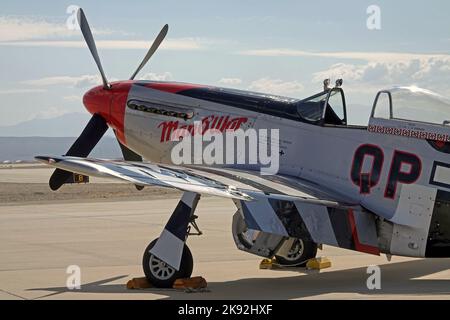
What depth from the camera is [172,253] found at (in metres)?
11.1

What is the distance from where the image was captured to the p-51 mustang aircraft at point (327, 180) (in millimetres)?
10977

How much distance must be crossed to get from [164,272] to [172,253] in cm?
29

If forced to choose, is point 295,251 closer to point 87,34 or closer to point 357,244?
point 357,244

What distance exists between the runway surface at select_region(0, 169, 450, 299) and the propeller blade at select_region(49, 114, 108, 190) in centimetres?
122

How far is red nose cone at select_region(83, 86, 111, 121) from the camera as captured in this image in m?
14.5

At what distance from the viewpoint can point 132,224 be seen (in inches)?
800

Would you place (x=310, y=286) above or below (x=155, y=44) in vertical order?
below

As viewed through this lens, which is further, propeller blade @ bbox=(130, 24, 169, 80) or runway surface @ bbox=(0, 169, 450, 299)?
propeller blade @ bbox=(130, 24, 169, 80)

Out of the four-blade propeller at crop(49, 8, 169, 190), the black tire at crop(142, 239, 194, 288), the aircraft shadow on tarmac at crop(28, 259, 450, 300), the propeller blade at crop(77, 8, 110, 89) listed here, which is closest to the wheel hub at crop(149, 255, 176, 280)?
the black tire at crop(142, 239, 194, 288)

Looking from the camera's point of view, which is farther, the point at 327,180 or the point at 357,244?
the point at 327,180

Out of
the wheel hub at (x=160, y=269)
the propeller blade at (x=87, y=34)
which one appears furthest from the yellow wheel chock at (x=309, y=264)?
the propeller blade at (x=87, y=34)

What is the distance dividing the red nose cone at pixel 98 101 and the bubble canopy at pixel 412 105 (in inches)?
184

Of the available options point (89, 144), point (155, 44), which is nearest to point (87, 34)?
point (155, 44)

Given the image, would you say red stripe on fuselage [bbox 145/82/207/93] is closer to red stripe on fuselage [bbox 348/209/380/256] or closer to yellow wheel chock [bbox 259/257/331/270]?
yellow wheel chock [bbox 259/257/331/270]
